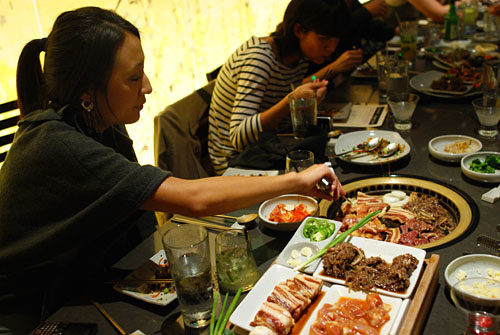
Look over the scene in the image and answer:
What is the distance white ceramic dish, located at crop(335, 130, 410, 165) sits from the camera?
2.17 meters

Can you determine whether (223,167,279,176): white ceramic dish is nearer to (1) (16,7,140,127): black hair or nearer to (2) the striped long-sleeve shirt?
(2) the striped long-sleeve shirt

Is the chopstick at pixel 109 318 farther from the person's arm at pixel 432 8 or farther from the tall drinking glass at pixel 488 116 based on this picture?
the person's arm at pixel 432 8

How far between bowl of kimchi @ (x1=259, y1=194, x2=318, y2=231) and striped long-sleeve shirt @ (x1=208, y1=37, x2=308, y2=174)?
0.83m

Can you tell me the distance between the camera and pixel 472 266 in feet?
4.48

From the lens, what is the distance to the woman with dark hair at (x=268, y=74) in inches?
101

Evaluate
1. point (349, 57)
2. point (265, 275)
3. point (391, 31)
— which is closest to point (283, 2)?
point (391, 31)

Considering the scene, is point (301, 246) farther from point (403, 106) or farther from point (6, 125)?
point (6, 125)

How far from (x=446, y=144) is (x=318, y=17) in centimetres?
101

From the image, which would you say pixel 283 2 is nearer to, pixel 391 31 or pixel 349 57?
pixel 391 31

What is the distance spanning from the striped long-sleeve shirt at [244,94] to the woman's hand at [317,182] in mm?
902

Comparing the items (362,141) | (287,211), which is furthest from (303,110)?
(287,211)

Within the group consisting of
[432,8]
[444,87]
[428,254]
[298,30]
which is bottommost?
[428,254]

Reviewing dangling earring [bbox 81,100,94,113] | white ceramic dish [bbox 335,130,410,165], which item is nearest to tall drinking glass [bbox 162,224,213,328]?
dangling earring [bbox 81,100,94,113]

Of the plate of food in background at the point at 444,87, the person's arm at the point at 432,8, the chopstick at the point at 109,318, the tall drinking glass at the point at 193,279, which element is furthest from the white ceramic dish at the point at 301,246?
the person's arm at the point at 432,8
